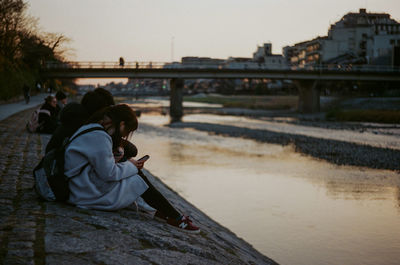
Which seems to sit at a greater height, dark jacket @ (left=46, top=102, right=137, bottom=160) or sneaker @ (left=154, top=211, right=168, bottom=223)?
dark jacket @ (left=46, top=102, right=137, bottom=160)

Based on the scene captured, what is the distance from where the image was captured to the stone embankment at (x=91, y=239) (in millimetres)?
3791

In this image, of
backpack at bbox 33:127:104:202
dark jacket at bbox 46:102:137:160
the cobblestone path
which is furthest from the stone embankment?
dark jacket at bbox 46:102:137:160

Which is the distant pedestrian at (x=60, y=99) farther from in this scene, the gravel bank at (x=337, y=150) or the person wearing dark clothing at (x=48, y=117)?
the gravel bank at (x=337, y=150)

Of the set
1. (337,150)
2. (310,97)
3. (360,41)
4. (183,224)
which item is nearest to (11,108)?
(337,150)

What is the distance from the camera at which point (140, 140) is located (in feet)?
82.2

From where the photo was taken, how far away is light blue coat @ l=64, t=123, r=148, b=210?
4840 mm

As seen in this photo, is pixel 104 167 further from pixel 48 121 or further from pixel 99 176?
pixel 48 121

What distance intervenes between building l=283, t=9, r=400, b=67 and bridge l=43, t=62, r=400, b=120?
74.8 feet

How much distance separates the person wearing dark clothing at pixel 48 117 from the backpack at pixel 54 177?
9118mm

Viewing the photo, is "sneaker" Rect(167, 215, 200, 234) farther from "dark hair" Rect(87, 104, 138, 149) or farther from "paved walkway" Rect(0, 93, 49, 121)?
"paved walkway" Rect(0, 93, 49, 121)

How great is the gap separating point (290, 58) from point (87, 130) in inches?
6419

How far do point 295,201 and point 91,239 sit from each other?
24.4 feet

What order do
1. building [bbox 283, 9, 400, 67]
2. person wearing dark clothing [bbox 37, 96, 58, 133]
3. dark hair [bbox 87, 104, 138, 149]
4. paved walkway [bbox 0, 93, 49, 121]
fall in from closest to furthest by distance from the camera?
dark hair [bbox 87, 104, 138, 149] → person wearing dark clothing [bbox 37, 96, 58, 133] → paved walkway [bbox 0, 93, 49, 121] → building [bbox 283, 9, 400, 67]

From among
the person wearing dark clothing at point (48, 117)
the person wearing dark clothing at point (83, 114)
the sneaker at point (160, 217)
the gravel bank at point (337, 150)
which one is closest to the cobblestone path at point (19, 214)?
the person wearing dark clothing at point (83, 114)
